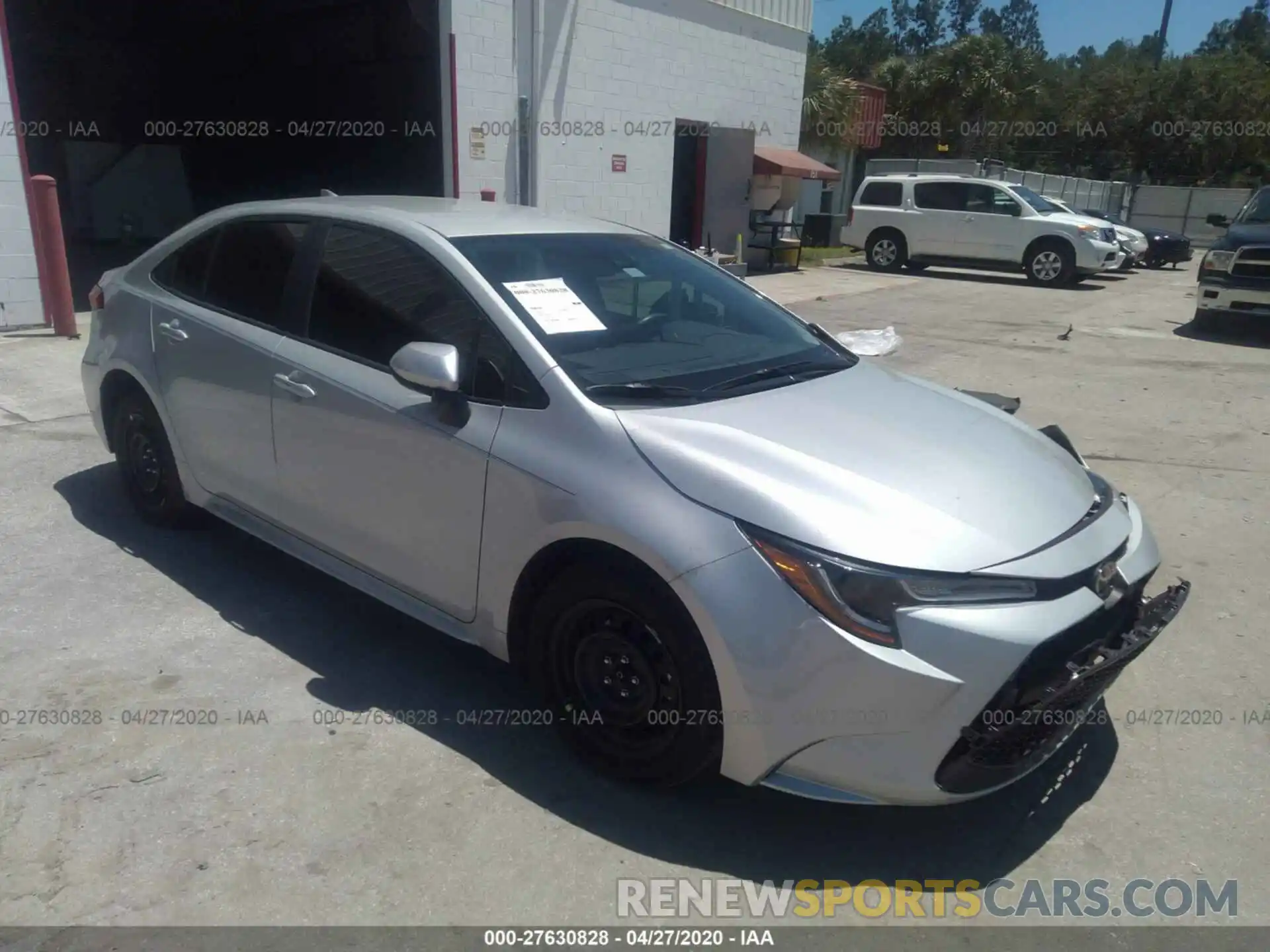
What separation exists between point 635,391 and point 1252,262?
1165 centimetres

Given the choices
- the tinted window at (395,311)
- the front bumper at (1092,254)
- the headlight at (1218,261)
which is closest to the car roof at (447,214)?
the tinted window at (395,311)

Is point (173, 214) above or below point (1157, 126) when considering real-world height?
below

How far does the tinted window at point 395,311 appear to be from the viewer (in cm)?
319

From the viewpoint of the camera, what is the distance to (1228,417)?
8086 millimetres

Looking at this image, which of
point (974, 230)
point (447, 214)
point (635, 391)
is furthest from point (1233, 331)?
point (635, 391)

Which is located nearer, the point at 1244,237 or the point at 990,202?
the point at 1244,237

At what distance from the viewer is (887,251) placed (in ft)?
65.8

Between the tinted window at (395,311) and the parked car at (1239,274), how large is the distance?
1169cm

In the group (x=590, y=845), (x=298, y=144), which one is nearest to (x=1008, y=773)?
(x=590, y=845)

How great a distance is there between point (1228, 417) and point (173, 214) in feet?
64.2

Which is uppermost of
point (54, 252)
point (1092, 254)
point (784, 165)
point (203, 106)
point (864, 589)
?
point (203, 106)

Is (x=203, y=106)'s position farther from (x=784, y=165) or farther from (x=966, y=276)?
(x=966, y=276)

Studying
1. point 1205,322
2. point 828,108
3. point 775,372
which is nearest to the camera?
point 775,372
